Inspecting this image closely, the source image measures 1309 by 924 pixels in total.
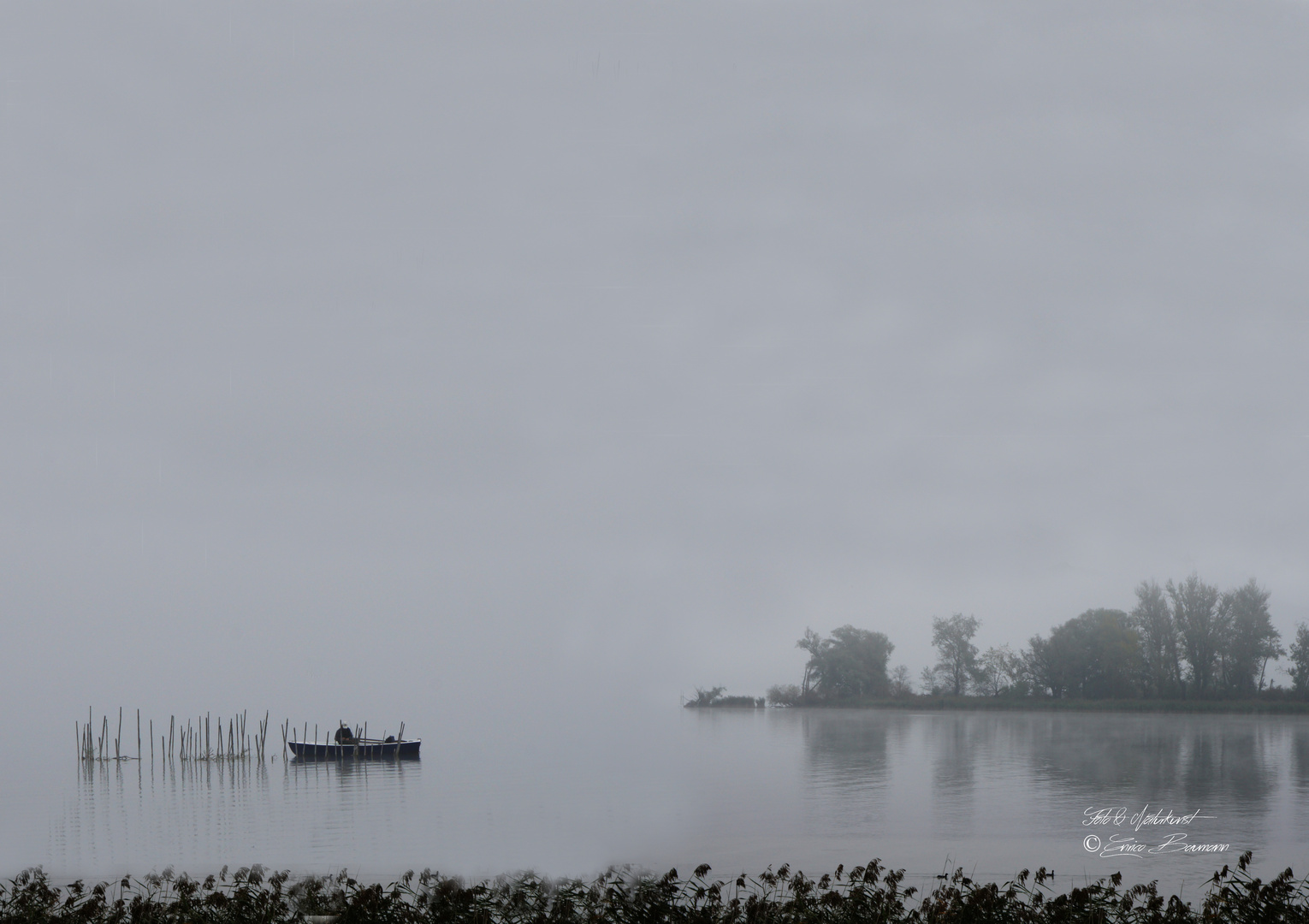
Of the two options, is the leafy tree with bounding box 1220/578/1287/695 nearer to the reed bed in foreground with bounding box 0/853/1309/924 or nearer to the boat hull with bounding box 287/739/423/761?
the boat hull with bounding box 287/739/423/761

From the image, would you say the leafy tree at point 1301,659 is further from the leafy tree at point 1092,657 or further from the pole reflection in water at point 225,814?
the pole reflection in water at point 225,814

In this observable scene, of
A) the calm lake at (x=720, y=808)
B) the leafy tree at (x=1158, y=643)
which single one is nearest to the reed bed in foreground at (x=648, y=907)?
the calm lake at (x=720, y=808)

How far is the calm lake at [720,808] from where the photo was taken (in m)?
22.1

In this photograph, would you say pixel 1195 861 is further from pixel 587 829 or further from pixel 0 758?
pixel 0 758

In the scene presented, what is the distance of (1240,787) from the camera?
39.6 meters

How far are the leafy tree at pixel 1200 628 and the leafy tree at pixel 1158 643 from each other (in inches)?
31.8

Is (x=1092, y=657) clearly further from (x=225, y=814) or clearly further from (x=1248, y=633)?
(x=225, y=814)

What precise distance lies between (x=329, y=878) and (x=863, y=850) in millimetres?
14285

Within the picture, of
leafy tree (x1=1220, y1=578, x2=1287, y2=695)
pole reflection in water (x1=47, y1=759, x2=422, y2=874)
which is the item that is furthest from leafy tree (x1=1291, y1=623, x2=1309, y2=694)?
pole reflection in water (x1=47, y1=759, x2=422, y2=874)

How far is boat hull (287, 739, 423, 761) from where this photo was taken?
219ft

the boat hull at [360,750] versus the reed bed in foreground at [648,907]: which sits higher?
the reed bed in foreground at [648,907]

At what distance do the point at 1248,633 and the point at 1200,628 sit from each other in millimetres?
2772

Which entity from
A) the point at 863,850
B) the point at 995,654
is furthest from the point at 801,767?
the point at 995,654

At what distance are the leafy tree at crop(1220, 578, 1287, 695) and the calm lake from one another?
15.0 feet
